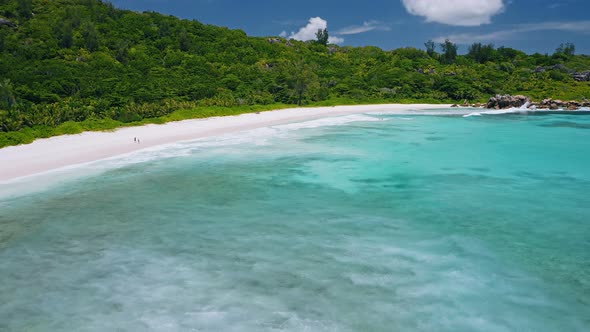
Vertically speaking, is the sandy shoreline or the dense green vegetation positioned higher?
the dense green vegetation

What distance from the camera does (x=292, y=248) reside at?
736cm

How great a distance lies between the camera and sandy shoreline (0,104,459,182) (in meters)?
13.0

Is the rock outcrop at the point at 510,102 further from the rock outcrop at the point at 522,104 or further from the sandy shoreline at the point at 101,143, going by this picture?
the sandy shoreline at the point at 101,143

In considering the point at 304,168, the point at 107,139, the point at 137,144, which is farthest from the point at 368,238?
the point at 107,139

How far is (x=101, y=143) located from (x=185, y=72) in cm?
3416

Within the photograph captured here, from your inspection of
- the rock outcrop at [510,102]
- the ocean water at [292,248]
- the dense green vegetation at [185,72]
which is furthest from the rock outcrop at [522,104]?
the ocean water at [292,248]

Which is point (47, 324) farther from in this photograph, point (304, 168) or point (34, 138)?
point (34, 138)

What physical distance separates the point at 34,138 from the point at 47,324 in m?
14.6

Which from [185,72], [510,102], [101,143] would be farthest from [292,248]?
[510,102]

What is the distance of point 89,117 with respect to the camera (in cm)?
2205

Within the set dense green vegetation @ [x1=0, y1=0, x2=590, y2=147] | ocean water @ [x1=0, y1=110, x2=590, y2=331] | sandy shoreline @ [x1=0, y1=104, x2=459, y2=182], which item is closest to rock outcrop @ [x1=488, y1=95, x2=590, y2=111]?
dense green vegetation @ [x1=0, y1=0, x2=590, y2=147]

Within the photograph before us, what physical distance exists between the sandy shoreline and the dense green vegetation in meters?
1.24

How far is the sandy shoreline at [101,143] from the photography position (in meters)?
13.0

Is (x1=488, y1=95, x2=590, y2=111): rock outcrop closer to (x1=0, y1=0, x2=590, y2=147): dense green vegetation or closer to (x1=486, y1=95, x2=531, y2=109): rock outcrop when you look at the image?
(x1=486, y1=95, x2=531, y2=109): rock outcrop
